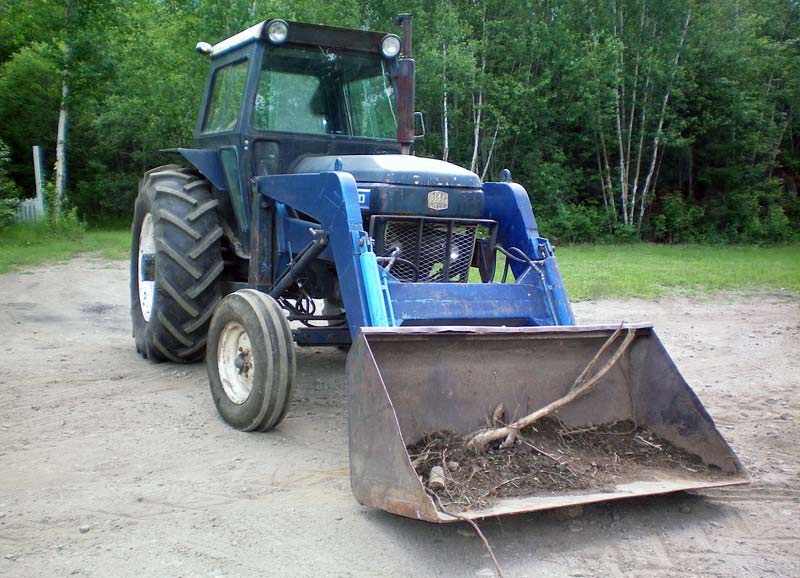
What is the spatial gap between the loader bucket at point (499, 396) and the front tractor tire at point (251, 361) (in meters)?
0.89

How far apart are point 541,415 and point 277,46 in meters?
3.59

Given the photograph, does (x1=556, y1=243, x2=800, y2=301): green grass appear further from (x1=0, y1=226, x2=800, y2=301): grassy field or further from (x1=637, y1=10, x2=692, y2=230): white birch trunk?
(x1=637, y1=10, x2=692, y2=230): white birch trunk

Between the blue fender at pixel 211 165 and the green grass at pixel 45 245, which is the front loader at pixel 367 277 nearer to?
the blue fender at pixel 211 165

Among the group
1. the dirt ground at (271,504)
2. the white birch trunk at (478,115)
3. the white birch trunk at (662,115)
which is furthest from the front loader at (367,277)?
the white birch trunk at (662,115)

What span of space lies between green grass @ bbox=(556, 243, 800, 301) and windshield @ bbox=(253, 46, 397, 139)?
5138mm

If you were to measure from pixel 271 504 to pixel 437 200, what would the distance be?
234cm

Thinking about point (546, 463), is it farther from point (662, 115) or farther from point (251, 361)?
point (662, 115)

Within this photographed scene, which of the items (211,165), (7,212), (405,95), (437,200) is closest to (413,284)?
(437,200)

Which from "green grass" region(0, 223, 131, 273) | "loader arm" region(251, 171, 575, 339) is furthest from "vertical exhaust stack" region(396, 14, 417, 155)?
"green grass" region(0, 223, 131, 273)

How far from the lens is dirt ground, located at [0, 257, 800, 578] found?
3.31 metres

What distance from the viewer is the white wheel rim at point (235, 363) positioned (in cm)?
499

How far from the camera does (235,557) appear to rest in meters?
3.32

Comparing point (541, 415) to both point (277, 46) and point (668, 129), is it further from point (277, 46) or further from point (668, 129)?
point (668, 129)

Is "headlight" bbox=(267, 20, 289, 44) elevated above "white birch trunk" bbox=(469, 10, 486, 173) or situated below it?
below
